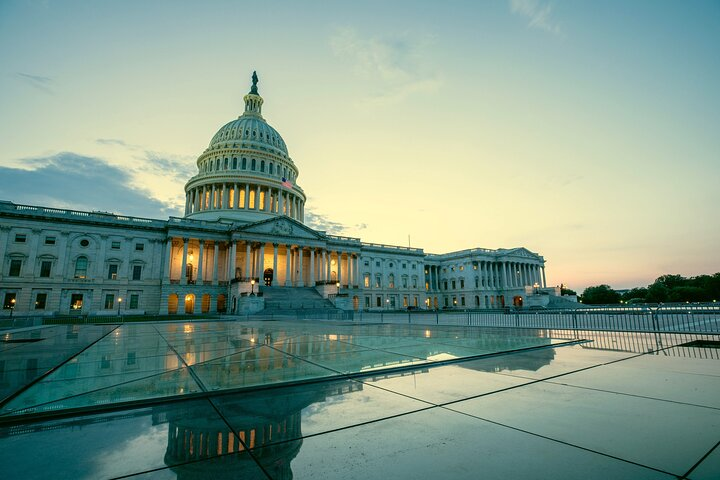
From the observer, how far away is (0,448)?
11.2 feet

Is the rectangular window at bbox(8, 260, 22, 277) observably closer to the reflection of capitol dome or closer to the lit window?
the lit window

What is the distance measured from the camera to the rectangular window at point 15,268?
158ft

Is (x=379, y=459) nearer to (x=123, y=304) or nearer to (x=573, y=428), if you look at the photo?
(x=573, y=428)

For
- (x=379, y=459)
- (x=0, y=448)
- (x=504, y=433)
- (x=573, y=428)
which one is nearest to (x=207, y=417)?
(x=0, y=448)

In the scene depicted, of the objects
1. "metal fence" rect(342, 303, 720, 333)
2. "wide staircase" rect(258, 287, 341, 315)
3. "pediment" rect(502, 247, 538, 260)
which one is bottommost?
"metal fence" rect(342, 303, 720, 333)

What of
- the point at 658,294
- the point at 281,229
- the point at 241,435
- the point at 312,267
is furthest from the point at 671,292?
the point at 241,435

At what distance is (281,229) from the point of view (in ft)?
212

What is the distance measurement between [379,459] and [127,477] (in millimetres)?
2087

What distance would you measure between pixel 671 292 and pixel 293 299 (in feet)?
394

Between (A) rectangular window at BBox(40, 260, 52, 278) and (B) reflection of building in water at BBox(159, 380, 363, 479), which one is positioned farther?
(A) rectangular window at BBox(40, 260, 52, 278)

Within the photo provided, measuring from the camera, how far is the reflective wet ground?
2977 mm

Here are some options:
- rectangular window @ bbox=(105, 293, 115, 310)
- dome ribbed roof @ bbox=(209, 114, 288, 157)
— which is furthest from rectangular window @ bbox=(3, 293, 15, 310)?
dome ribbed roof @ bbox=(209, 114, 288, 157)

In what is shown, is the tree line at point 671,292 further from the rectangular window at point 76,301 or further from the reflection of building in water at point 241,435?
the rectangular window at point 76,301

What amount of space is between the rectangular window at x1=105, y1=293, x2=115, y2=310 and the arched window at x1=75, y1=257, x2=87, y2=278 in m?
4.39
